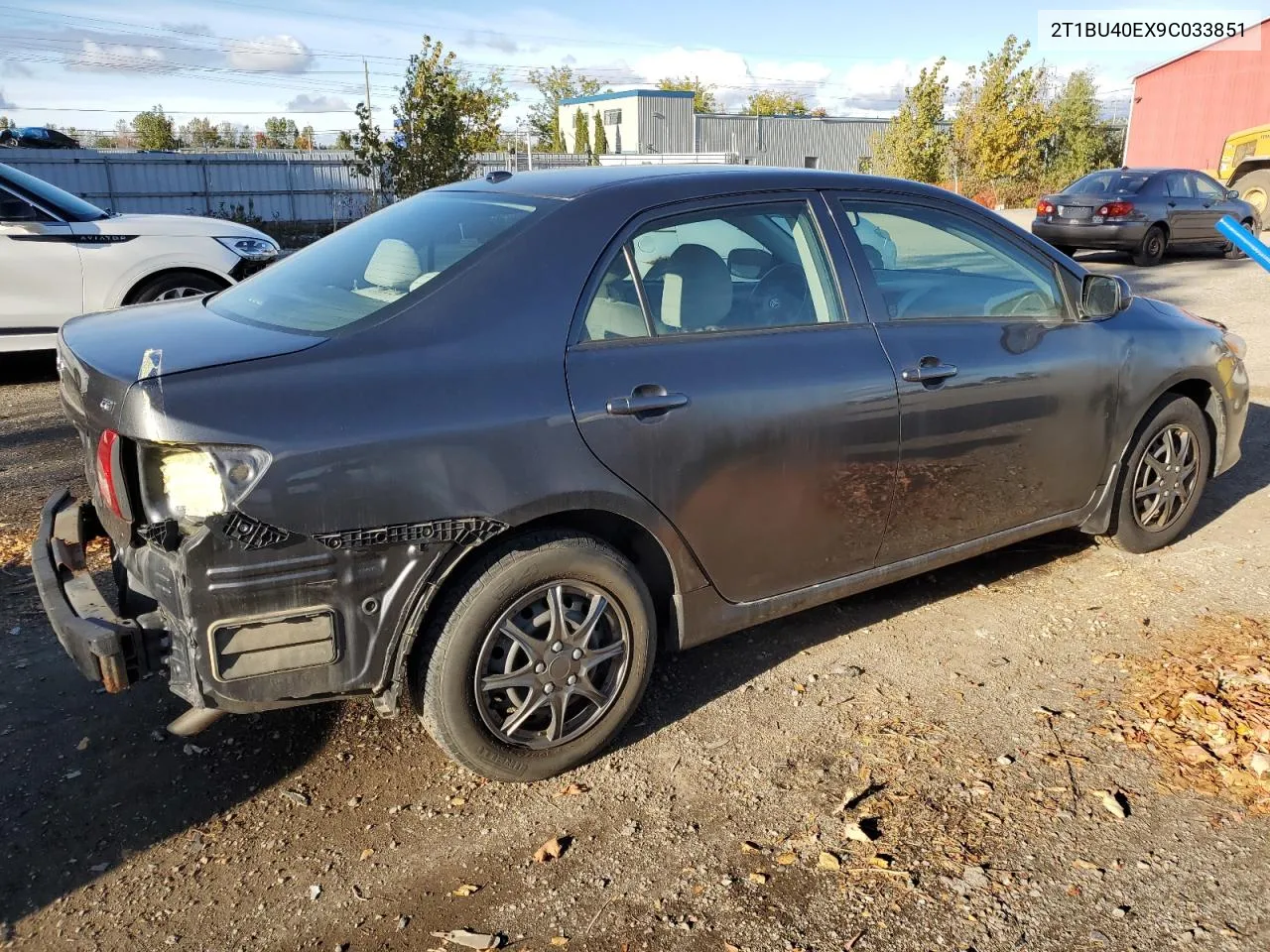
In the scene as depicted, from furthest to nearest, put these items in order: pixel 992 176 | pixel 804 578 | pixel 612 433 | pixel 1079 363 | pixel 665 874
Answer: pixel 992 176 → pixel 1079 363 → pixel 804 578 → pixel 612 433 → pixel 665 874

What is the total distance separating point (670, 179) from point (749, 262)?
1.25ft

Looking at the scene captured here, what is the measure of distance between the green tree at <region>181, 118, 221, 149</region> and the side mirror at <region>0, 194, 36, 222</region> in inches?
2210

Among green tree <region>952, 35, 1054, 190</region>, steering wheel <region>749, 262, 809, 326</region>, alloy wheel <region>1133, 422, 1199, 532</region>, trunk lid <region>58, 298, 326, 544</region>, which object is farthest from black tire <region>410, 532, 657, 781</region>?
green tree <region>952, 35, 1054, 190</region>

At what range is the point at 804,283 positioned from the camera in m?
3.52

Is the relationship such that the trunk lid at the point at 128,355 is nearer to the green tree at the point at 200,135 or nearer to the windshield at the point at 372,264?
the windshield at the point at 372,264

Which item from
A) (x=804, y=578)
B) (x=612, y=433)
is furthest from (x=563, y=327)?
(x=804, y=578)

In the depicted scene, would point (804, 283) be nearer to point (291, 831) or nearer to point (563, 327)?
point (563, 327)

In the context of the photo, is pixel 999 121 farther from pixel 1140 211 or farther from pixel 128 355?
pixel 128 355

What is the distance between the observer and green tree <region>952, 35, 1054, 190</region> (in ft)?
99.9

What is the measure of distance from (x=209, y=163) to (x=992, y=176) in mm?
22335

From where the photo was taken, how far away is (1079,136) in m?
40.5

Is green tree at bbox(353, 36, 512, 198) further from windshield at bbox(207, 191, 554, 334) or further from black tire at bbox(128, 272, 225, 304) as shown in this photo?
windshield at bbox(207, 191, 554, 334)

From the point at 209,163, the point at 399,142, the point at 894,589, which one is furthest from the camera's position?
the point at 209,163

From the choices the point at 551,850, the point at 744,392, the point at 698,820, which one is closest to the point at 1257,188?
the point at 744,392
